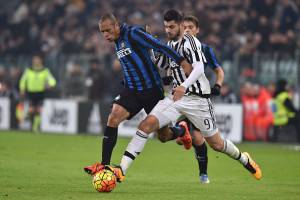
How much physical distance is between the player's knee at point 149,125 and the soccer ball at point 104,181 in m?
0.78

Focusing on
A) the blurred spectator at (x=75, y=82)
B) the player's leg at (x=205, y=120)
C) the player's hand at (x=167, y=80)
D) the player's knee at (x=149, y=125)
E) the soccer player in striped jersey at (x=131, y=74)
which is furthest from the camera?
the blurred spectator at (x=75, y=82)

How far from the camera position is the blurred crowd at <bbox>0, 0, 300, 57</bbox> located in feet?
77.2

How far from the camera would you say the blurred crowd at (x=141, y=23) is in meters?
23.5

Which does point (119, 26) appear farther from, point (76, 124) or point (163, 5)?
point (163, 5)

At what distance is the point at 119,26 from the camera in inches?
409

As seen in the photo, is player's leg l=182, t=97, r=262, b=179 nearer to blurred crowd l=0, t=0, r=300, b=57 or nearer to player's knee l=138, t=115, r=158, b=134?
player's knee l=138, t=115, r=158, b=134

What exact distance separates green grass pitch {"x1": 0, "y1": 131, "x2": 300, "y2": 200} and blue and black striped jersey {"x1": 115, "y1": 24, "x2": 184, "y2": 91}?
1322mm

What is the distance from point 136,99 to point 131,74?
32cm

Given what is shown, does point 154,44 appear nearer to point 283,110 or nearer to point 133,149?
point 133,149

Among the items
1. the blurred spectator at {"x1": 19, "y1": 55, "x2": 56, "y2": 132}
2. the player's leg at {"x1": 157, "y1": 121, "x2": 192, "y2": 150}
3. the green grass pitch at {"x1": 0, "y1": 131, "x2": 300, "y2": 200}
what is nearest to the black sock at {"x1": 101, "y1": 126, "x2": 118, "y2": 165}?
the green grass pitch at {"x1": 0, "y1": 131, "x2": 300, "y2": 200}

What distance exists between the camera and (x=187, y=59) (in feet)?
34.1

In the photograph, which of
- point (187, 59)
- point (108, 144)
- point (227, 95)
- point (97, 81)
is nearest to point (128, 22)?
point (97, 81)

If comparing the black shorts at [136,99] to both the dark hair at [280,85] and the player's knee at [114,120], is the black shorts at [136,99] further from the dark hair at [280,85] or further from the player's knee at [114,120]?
the dark hair at [280,85]

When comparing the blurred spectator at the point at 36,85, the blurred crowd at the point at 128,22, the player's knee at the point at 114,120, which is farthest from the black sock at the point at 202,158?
the blurred spectator at the point at 36,85
